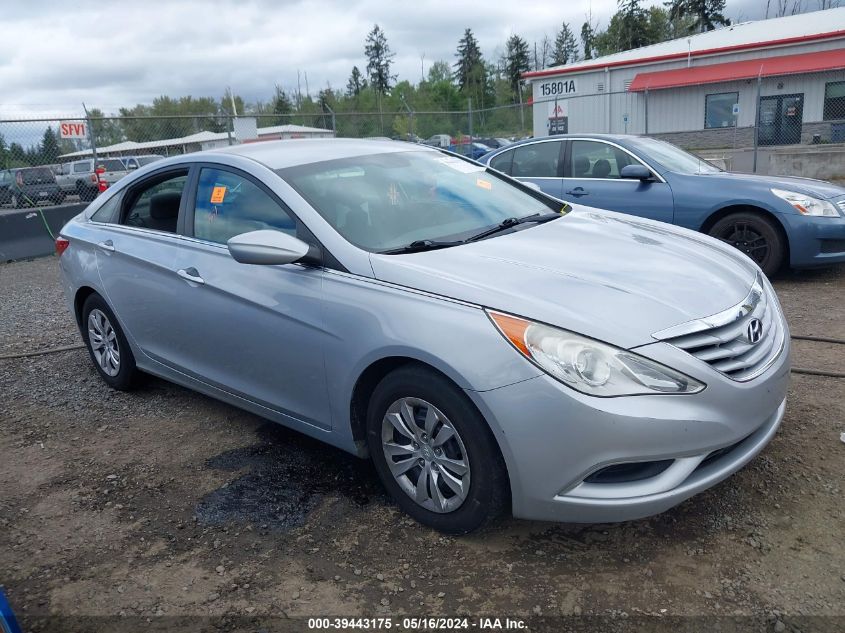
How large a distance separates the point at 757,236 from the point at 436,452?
5132 mm

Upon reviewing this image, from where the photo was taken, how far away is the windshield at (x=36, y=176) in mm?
15008

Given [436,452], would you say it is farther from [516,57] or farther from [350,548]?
[516,57]

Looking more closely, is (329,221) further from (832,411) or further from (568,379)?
(832,411)

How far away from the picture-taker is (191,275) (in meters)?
3.81

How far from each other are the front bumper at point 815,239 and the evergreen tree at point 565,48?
299 ft

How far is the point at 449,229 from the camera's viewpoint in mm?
3449

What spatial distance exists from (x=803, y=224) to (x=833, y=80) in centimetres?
2482

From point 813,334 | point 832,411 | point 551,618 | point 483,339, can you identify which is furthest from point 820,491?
point 813,334

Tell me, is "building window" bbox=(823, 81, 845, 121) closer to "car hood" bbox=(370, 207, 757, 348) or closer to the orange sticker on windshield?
"car hood" bbox=(370, 207, 757, 348)

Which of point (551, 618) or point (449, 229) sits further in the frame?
point (449, 229)

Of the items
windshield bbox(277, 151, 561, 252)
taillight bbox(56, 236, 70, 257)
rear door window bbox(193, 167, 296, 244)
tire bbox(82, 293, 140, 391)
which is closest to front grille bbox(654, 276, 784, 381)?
windshield bbox(277, 151, 561, 252)

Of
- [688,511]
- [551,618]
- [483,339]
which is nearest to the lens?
[551,618]

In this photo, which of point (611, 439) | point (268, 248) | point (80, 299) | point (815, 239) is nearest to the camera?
point (611, 439)

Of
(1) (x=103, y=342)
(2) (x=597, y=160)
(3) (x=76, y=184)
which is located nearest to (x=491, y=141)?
(3) (x=76, y=184)
